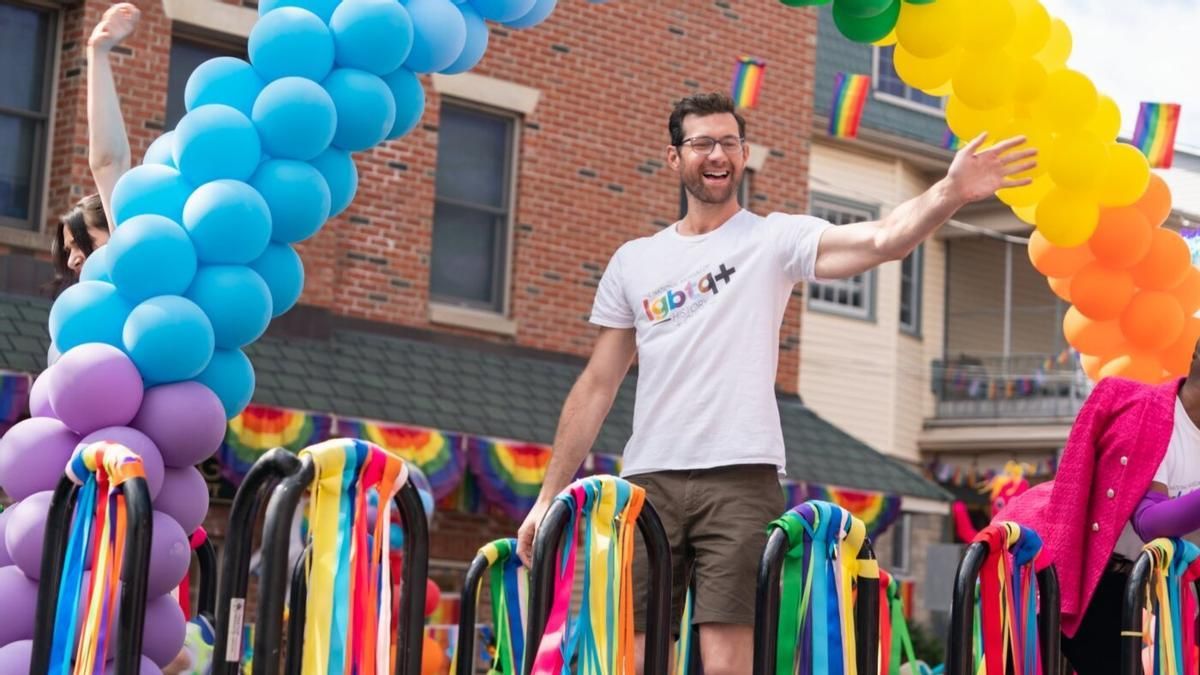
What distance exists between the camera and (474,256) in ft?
48.3

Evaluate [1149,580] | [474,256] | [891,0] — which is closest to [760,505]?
[1149,580]

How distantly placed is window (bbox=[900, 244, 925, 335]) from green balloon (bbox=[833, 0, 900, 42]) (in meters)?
19.2

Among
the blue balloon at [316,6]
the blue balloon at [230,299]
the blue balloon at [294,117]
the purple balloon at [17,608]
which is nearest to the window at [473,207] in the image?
the blue balloon at [316,6]

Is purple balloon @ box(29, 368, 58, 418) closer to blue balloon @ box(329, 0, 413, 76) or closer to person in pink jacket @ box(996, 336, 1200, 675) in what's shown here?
blue balloon @ box(329, 0, 413, 76)

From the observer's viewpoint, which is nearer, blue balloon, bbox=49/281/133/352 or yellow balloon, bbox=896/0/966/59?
blue balloon, bbox=49/281/133/352

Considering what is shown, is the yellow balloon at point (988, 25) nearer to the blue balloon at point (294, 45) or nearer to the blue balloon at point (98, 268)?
the blue balloon at point (294, 45)

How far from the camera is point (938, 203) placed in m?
4.35

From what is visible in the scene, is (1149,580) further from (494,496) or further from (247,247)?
(494,496)

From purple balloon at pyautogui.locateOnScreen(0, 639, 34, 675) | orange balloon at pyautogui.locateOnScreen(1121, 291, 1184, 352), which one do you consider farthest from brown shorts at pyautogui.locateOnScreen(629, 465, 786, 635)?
orange balloon at pyautogui.locateOnScreen(1121, 291, 1184, 352)

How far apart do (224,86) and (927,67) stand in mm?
2643

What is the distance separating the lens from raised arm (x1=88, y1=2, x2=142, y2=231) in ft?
18.3

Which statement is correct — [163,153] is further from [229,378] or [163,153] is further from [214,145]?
[229,378]

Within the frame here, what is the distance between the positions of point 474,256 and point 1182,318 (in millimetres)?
8211

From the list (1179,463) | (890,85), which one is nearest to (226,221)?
(1179,463)
